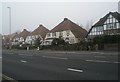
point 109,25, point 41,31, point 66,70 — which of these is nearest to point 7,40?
point 41,31

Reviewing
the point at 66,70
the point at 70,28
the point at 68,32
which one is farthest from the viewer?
the point at 70,28

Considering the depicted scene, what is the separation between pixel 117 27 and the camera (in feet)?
189

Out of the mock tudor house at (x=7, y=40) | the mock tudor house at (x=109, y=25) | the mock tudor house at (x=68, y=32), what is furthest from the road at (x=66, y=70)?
the mock tudor house at (x=7, y=40)

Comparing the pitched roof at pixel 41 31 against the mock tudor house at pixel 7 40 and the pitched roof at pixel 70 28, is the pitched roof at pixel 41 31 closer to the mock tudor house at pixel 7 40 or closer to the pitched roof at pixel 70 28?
the pitched roof at pixel 70 28

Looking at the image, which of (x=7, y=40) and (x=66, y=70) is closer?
(x=66, y=70)

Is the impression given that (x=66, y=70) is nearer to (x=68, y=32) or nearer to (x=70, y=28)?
(x=68, y=32)

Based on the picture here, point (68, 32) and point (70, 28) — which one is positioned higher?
point (70, 28)

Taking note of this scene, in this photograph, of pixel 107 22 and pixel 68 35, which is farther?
pixel 68 35

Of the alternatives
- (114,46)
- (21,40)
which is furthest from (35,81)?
(21,40)

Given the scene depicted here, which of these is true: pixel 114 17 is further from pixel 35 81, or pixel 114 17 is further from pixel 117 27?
pixel 35 81

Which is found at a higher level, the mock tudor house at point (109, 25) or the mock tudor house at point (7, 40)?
the mock tudor house at point (109, 25)

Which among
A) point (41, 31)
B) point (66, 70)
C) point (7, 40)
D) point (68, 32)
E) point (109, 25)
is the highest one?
point (109, 25)

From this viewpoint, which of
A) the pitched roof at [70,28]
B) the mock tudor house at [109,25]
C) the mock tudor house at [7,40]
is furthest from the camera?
the mock tudor house at [7,40]

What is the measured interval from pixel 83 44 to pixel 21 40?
7171 centimetres
